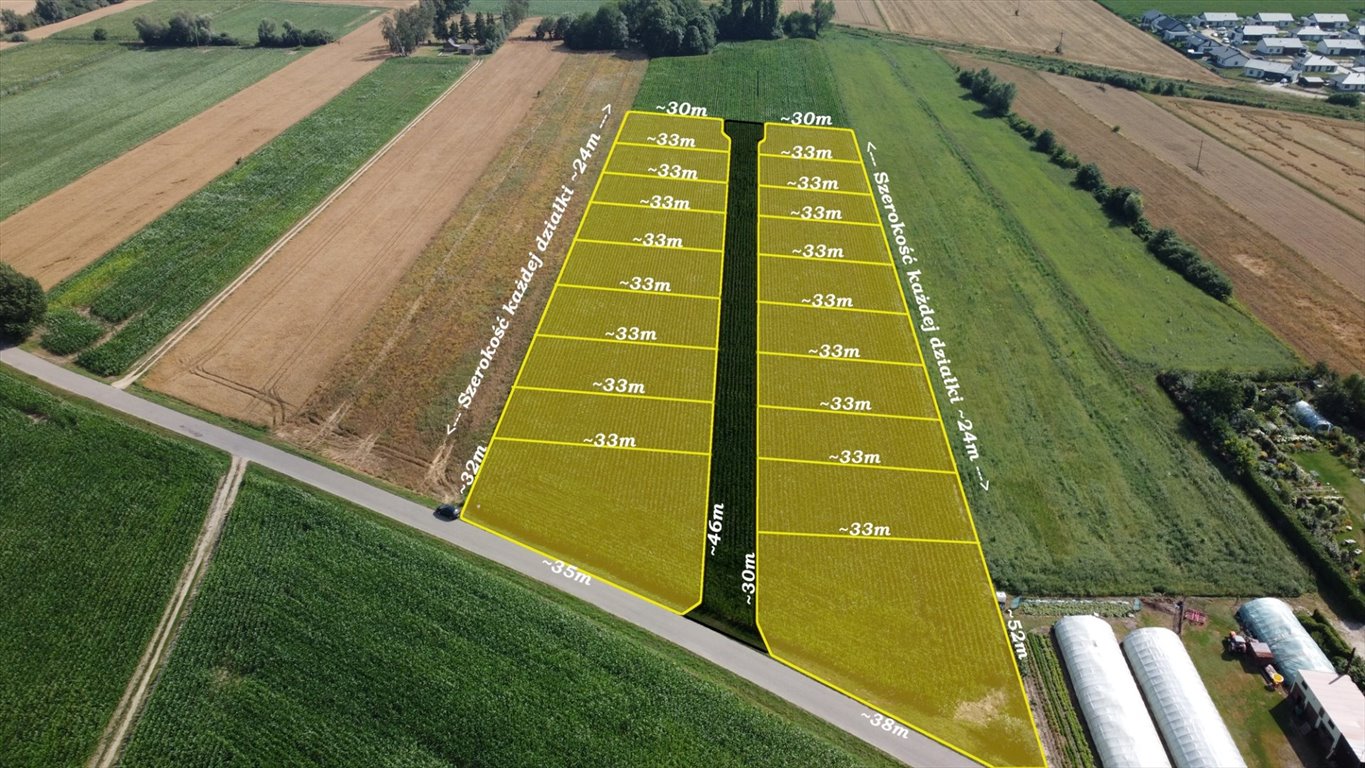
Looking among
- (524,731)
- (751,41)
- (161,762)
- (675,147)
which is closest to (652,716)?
(524,731)

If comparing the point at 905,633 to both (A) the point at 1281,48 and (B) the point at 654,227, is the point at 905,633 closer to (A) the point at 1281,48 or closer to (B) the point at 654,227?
(B) the point at 654,227

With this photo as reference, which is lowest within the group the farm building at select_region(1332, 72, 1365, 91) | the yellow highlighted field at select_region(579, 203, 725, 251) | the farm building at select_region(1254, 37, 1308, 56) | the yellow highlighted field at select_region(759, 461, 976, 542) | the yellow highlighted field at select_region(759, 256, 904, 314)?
the yellow highlighted field at select_region(759, 461, 976, 542)

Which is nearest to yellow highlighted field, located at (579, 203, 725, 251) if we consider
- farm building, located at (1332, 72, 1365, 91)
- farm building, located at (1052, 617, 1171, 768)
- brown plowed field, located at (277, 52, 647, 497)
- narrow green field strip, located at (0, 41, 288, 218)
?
brown plowed field, located at (277, 52, 647, 497)

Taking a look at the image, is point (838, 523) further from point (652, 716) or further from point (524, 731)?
point (524, 731)

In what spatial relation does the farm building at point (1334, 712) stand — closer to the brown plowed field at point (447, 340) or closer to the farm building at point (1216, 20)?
the brown plowed field at point (447, 340)

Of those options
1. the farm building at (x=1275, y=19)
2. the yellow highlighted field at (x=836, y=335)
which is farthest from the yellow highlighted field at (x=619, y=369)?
the farm building at (x=1275, y=19)

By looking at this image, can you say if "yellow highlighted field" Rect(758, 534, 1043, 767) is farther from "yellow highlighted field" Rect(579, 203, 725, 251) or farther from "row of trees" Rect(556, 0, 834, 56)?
"row of trees" Rect(556, 0, 834, 56)

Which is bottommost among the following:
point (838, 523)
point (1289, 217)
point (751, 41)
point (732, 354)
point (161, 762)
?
point (161, 762)
